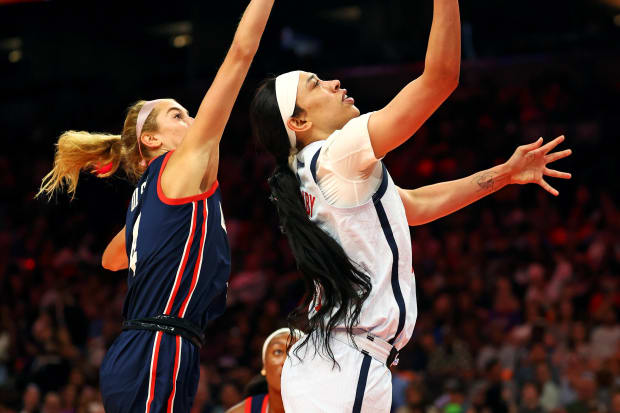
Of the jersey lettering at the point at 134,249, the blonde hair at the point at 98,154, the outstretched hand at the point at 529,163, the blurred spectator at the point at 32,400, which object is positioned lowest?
the blurred spectator at the point at 32,400

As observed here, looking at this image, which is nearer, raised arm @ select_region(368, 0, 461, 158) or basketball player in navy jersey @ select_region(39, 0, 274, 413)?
raised arm @ select_region(368, 0, 461, 158)

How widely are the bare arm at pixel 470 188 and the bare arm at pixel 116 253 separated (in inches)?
48.4

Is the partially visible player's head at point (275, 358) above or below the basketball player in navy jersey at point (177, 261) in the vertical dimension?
below

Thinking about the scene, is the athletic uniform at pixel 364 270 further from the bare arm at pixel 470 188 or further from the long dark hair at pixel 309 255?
the bare arm at pixel 470 188

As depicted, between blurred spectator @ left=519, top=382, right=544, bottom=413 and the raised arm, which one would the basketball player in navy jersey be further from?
blurred spectator @ left=519, top=382, right=544, bottom=413

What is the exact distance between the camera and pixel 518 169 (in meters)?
3.40

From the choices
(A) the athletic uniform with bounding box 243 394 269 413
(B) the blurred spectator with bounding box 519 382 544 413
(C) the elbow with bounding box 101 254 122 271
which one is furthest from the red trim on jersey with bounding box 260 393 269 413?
(B) the blurred spectator with bounding box 519 382 544 413

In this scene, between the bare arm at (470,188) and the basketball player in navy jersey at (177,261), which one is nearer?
the basketball player in navy jersey at (177,261)

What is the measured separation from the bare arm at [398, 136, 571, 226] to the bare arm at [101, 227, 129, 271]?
1230 mm

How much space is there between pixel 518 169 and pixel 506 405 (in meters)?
4.45

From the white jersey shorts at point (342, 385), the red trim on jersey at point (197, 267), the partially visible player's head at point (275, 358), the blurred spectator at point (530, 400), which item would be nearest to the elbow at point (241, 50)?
the red trim on jersey at point (197, 267)

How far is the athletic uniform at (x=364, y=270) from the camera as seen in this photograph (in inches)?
110

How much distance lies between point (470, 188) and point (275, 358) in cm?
183

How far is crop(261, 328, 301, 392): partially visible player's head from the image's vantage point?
4.73 metres
